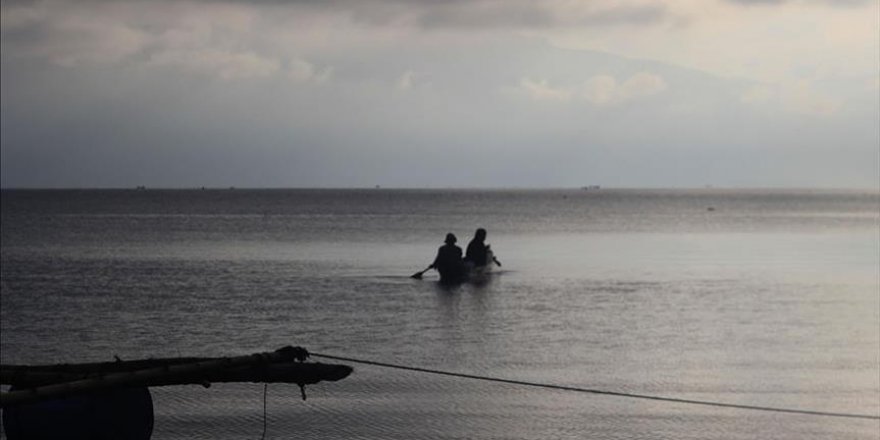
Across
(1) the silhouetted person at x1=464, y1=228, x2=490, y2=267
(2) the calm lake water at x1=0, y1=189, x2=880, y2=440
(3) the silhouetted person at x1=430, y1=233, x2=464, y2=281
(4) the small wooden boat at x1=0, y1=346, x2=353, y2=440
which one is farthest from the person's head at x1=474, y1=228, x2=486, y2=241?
(4) the small wooden boat at x1=0, y1=346, x2=353, y2=440

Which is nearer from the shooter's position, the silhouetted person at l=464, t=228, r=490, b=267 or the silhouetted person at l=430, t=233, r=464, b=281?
the silhouetted person at l=430, t=233, r=464, b=281

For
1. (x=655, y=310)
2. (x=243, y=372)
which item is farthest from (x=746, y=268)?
(x=243, y=372)

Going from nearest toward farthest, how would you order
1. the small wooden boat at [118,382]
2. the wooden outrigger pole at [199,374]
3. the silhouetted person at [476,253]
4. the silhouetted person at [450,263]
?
the wooden outrigger pole at [199,374]
the small wooden boat at [118,382]
the silhouetted person at [450,263]
the silhouetted person at [476,253]

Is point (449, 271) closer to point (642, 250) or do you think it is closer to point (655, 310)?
point (655, 310)

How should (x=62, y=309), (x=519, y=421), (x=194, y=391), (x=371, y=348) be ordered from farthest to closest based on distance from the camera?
(x=62, y=309)
(x=371, y=348)
(x=194, y=391)
(x=519, y=421)

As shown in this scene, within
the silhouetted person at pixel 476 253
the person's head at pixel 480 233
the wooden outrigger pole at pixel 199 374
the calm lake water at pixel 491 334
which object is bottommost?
the calm lake water at pixel 491 334

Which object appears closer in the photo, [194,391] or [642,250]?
[194,391]

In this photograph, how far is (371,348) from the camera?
88.5 ft

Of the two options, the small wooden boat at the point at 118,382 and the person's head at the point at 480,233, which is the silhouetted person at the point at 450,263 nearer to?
Result: the person's head at the point at 480,233

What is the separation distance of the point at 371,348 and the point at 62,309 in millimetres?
11627

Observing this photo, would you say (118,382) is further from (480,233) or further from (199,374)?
(480,233)

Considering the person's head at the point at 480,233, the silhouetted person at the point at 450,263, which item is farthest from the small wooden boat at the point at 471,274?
the person's head at the point at 480,233

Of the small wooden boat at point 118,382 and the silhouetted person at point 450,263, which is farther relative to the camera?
the silhouetted person at point 450,263

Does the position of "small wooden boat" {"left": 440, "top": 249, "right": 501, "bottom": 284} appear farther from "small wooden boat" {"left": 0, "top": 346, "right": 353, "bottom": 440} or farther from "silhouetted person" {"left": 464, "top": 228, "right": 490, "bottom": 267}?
"small wooden boat" {"left": 0, "top": 346, "right": 353, "bottom": 440}
